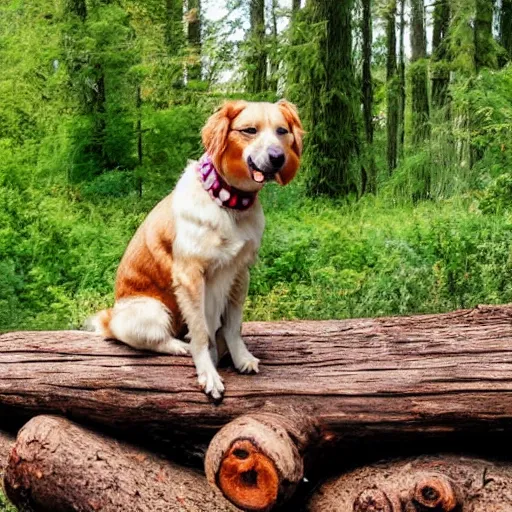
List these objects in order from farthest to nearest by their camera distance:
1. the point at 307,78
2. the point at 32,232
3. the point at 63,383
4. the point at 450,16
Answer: the point at 450,16, the point at 307,78, the point at 32,232, the point at 63,383

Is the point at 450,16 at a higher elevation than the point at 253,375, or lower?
higher

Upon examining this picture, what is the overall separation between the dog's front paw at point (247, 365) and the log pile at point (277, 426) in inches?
1.5

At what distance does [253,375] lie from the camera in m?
3.92

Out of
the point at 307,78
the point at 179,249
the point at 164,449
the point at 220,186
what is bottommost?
the point at 164,449

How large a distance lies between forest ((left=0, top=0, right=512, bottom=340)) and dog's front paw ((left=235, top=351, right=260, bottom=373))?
2.80 metres

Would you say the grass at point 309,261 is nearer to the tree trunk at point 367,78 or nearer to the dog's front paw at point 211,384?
the tree trunk at point 367,78

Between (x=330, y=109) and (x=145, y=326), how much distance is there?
560 cm

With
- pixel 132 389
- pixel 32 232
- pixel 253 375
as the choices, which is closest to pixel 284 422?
pixel 253 375

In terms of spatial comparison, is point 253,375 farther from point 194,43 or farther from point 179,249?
point 194,43

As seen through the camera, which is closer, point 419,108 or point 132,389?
point 132,389

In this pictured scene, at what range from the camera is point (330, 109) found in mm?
9031

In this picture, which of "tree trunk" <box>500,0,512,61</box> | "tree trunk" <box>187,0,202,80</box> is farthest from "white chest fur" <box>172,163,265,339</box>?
"tree trunk" <box>500,0,512,61</box>

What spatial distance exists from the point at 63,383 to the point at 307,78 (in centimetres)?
566

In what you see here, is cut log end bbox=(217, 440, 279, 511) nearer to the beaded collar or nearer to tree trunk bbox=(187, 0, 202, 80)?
the beaded collar
